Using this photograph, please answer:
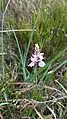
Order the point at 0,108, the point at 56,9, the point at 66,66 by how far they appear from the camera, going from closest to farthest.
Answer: the point at 0,108, the point at 66,66, the point at 56,9

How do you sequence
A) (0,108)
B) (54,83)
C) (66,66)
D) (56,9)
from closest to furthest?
(0,108) < (54,83) < (66,66) < (56,9)

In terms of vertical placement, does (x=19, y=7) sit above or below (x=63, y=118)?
above

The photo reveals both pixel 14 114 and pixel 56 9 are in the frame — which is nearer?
pixel 14 114

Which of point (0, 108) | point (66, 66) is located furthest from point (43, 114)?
point (66, 66)

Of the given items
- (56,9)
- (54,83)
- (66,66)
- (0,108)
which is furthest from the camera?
(56,9)

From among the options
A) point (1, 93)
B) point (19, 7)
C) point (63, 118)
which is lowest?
point (63, 118)

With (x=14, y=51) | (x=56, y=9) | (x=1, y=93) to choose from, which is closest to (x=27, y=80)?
(x=1, y=93)

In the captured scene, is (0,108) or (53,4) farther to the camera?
(53,4)

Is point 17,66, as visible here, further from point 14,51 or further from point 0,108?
point 0,108

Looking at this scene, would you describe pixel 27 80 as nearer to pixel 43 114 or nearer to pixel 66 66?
pixel 43 114
